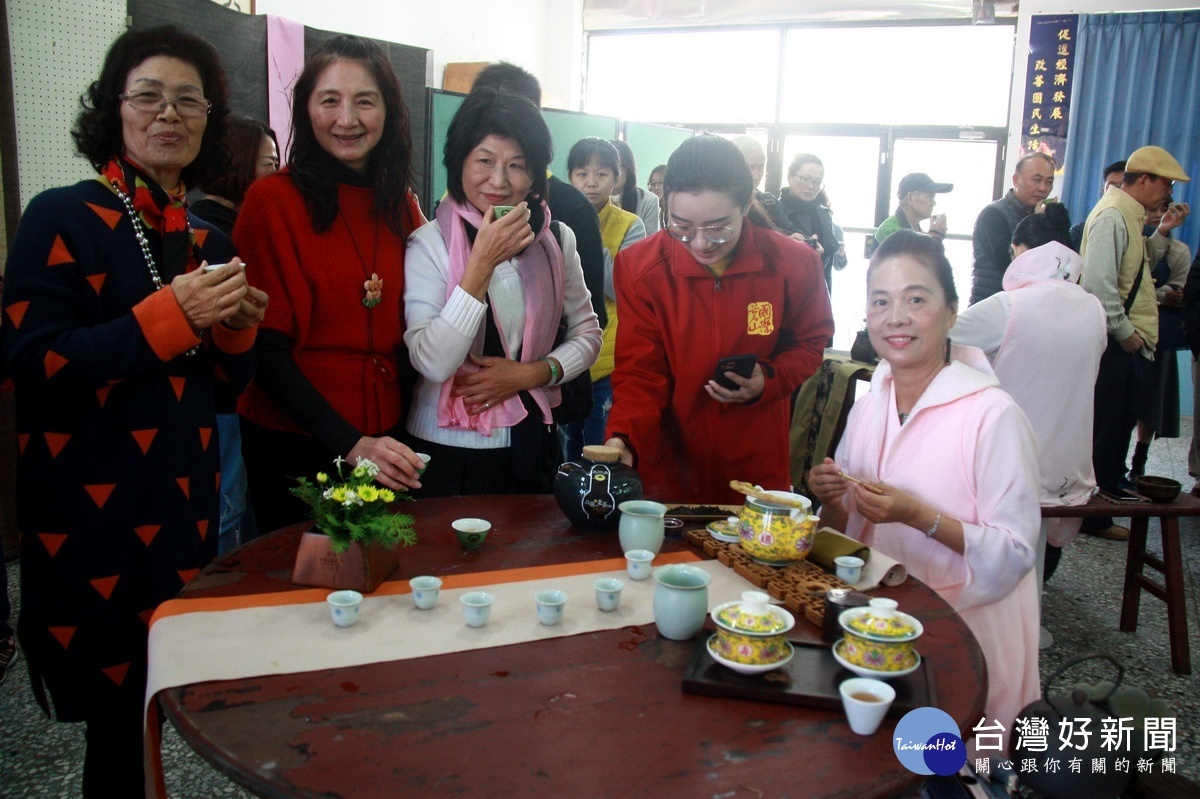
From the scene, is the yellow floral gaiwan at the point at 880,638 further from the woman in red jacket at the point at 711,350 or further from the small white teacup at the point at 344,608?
the woman in red jacket at the point at 711,350

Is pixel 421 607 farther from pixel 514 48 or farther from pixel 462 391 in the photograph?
pixel 514 48

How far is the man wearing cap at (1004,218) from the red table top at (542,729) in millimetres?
3554

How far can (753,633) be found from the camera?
1040 mm

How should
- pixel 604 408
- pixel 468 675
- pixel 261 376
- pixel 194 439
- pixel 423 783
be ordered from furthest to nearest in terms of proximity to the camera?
pixel 604 408, pixel 261 376, pixel 194 439, pixel 468 675, pixel 423 783

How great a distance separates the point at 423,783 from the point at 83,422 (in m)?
0.88

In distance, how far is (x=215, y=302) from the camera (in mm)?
1359

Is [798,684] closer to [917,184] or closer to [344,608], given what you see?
[344,608]

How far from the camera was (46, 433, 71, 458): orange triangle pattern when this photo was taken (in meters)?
1.35

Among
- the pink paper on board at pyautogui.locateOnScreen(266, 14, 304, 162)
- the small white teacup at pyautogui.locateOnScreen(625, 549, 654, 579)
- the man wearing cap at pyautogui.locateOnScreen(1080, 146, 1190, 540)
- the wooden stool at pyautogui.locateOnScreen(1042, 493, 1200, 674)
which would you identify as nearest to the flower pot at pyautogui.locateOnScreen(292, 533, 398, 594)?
the small white teacup at pyautogui.locateOnScreen(625, 549, 654, 579)

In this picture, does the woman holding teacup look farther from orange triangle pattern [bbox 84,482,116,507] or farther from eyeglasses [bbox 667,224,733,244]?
eyeglasses [bbox 667,224,733,244]

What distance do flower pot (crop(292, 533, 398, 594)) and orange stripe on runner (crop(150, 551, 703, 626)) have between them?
0.06 feet

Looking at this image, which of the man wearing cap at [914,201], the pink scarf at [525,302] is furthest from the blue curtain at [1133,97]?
the pink scarf at [525,302]

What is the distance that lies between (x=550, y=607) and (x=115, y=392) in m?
0.78

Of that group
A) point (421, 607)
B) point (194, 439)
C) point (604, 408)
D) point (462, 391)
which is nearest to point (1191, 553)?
point (604, 408)
